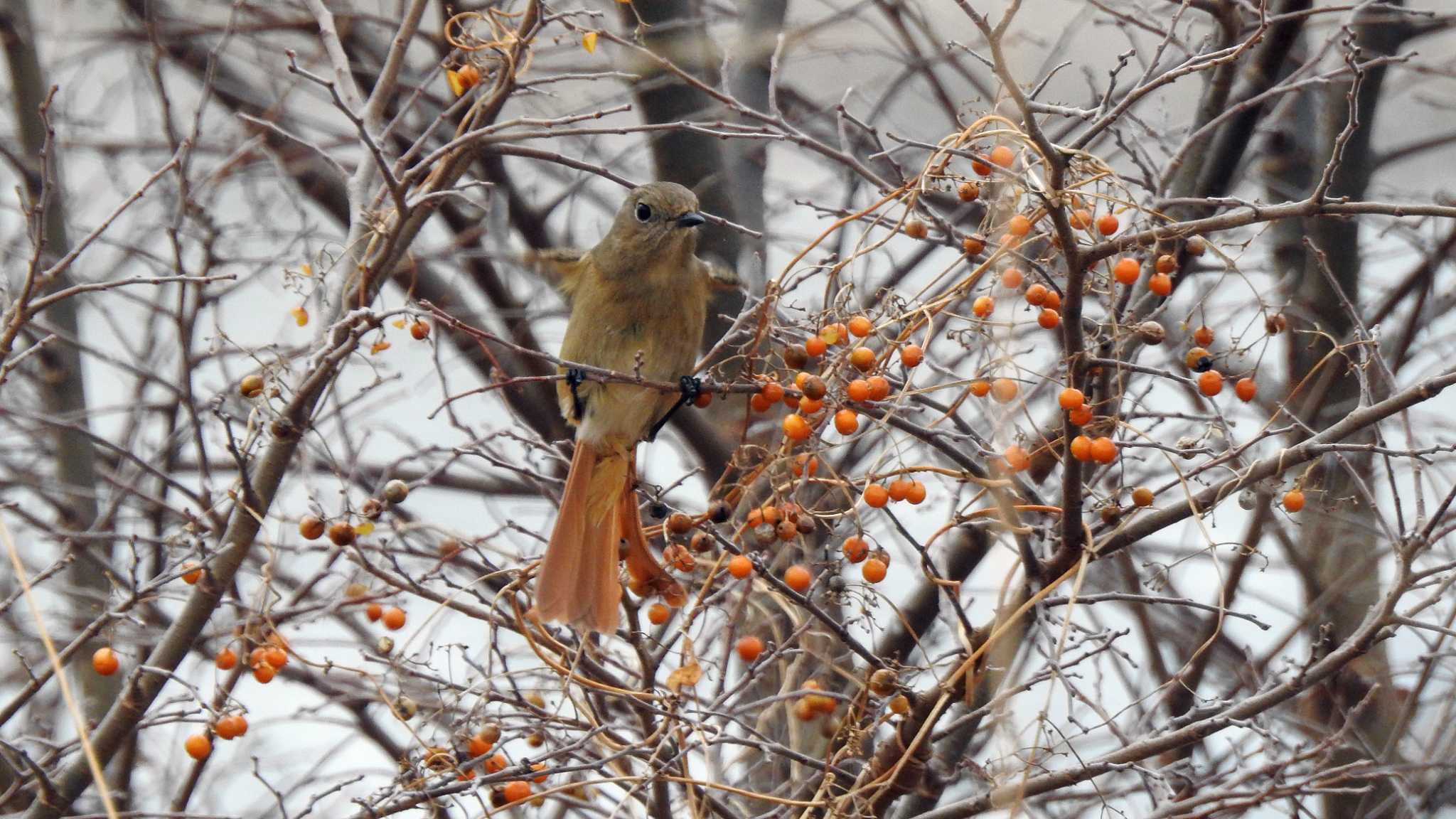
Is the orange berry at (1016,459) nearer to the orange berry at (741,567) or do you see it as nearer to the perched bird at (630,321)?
the orange berry at (741,567)

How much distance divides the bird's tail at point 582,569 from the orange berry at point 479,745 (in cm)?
28

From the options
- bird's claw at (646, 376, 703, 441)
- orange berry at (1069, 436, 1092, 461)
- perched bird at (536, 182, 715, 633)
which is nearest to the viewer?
orange berry at (1069, 436, 1092, 461)

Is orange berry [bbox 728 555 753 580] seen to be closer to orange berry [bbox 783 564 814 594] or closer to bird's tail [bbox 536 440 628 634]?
orange berry [bbox 783 564 814 594]

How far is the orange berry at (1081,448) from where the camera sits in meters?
2.30

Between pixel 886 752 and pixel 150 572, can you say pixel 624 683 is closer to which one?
pixel 886 752

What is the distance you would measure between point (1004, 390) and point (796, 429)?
330 millimetres

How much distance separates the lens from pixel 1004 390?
7.79 ft

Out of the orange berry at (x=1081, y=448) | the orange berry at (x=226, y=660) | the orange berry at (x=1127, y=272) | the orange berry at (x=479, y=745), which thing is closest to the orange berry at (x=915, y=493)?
the orange berry at (x=1081, y=448)

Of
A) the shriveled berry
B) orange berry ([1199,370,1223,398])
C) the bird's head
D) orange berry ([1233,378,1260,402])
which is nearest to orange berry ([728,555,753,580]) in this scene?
the shriveled berry

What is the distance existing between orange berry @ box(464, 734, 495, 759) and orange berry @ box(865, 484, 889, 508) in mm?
763

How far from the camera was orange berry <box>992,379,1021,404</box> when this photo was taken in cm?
237

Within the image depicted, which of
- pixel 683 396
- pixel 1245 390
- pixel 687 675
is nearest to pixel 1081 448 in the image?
pixel 1245 390

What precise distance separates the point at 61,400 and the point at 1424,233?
175 inches

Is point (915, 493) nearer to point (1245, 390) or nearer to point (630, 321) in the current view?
point (1245, 390)
